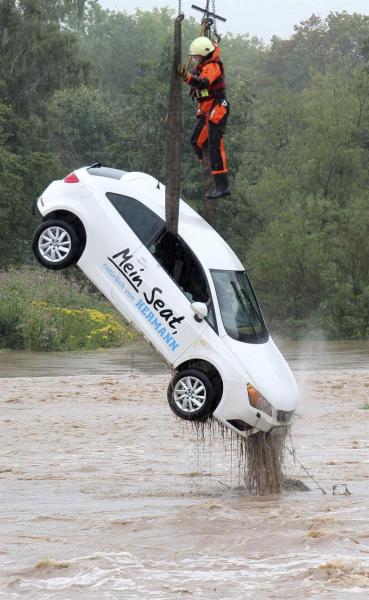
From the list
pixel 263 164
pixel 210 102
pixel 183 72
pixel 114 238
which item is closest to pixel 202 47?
pixel 183 72

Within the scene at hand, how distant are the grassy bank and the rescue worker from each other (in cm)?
2003

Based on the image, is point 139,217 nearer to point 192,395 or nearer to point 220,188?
point 220,188

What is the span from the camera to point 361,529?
11.6 metres

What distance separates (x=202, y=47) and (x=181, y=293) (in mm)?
2314

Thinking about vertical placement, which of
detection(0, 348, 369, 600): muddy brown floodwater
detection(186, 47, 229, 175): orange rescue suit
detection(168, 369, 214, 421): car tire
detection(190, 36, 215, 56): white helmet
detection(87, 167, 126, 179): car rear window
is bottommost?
detection(0, 348, 369, 600): muddy brown floodwater

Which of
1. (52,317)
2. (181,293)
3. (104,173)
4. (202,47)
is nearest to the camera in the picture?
(181,293)

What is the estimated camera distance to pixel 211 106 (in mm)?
13062

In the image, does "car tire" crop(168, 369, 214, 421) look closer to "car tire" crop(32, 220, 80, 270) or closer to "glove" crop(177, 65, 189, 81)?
"car tire" crop(32, 220, 80, 270)

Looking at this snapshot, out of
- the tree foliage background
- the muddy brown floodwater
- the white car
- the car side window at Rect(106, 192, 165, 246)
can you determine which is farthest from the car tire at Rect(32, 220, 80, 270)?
the tree foliage background

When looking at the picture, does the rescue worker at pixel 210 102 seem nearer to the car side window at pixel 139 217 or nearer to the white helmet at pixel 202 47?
the white helmet at pixel 202 47

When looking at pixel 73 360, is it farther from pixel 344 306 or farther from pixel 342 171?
pixel 342 171

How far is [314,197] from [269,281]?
4.82 meters

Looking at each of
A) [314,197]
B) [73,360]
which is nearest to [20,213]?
[314,197]

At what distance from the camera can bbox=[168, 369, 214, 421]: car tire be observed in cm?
1223
